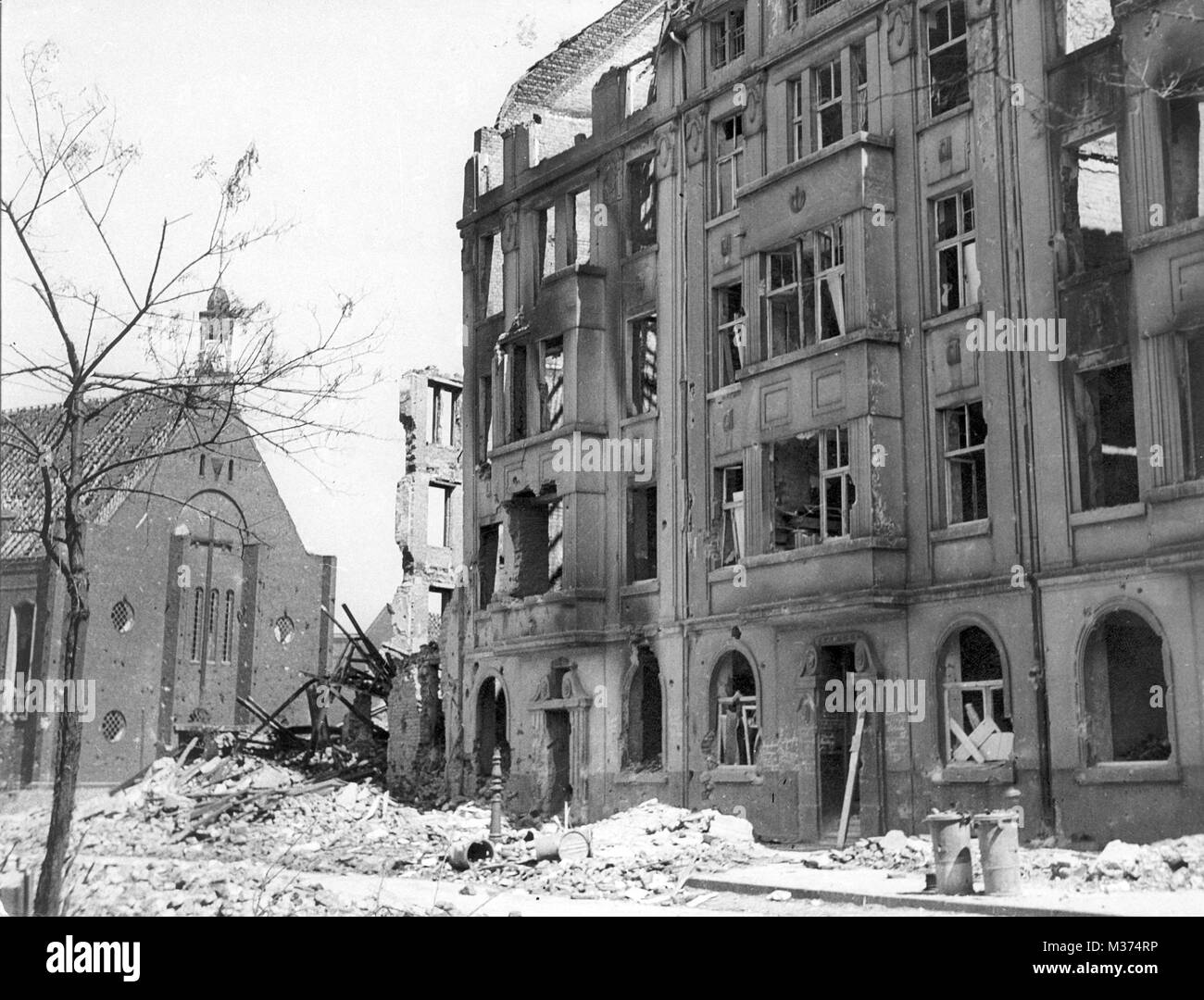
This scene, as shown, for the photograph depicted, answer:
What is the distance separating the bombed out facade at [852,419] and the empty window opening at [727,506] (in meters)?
0.05

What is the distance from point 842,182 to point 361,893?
34.1 feet

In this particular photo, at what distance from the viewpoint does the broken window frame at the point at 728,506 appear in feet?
73.0

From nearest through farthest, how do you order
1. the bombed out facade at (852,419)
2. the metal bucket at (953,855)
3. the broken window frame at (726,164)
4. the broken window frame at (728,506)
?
the metal bucket at (953,855) < the bombed out facade at (852,419) < the broken window frame at (728,506) < the broken window frame at (726,164)

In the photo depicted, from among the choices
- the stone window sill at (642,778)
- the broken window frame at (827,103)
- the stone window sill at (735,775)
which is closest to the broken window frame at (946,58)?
the broken window frame at (827,103)

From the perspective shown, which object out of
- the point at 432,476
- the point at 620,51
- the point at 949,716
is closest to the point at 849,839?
the point at 949,716

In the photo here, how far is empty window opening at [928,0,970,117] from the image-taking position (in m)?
19.1

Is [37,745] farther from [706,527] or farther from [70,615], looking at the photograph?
[70,615]

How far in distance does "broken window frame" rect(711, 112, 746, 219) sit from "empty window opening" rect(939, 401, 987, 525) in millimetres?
5508

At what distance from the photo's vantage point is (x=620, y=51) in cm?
2548

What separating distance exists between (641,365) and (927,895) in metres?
12.2

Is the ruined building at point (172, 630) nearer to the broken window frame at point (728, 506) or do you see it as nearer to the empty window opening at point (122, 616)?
the empty window opening at point (122, 616)

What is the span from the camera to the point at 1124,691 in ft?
54.5

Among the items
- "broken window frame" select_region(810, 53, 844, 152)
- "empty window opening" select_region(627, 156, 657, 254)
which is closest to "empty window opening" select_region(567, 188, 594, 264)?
"empty window opening" select_region(627, 156, 657, 254)

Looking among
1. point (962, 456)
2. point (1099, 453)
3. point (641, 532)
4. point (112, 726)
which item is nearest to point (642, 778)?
point (641, 532)
